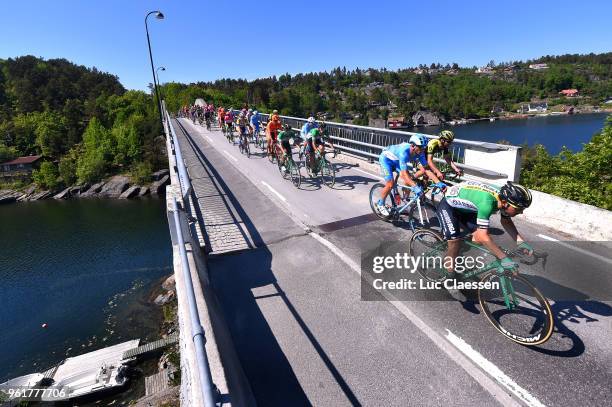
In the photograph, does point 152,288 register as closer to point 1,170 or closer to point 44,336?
point 44,336

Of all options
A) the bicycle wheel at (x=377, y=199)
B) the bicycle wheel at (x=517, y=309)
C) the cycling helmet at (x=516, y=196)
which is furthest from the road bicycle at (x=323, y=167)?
the cycling helmet at (x=516, y=196)

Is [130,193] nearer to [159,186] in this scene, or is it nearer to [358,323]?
[159,186]

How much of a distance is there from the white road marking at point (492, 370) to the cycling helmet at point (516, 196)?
71.4 inches

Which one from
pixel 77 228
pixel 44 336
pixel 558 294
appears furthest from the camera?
pixel 77 228

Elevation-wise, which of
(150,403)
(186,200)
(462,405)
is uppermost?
(186,200)

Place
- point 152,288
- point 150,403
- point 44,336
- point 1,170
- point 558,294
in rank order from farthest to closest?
point 1,170, point 152,288, point 44,336, point 150,403, point 558,294

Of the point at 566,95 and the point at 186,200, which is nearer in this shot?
the point at 186,200

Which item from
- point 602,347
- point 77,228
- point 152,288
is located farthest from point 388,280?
point 77,228

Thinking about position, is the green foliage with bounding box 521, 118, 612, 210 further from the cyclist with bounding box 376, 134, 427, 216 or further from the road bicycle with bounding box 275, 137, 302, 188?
the cyclist with bounding box 376, 134, 427, 216

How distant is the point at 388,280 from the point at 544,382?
2.62m

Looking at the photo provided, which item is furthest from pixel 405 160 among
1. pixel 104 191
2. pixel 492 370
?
pixel 104 191

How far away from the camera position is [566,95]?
169875 mm

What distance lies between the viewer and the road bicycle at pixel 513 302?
423 cm


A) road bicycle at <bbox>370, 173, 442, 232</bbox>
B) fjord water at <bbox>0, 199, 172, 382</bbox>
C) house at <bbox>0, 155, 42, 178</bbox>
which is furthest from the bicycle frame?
house at <bbox>0, 155, 42, 178</bbox>
